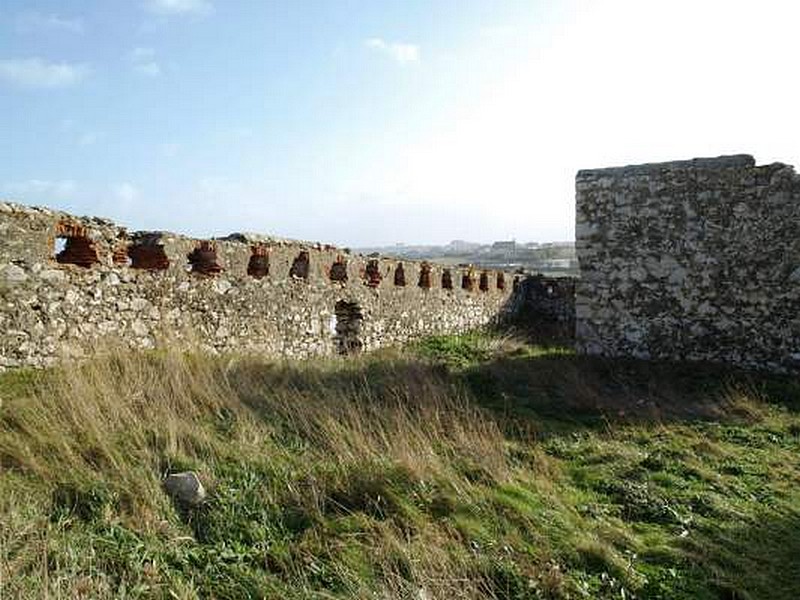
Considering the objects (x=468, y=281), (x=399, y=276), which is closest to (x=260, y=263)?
(x=399, y=276)

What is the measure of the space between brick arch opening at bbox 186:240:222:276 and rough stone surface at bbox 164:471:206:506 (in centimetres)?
438

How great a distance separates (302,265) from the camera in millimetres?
9945

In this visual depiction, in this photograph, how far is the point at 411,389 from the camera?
6613mm

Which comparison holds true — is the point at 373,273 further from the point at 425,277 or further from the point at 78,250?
the point at 78,250

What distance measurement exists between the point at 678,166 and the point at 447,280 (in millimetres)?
6504

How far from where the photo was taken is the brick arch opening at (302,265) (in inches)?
387

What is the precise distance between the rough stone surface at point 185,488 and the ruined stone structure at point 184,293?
2662 millimetres

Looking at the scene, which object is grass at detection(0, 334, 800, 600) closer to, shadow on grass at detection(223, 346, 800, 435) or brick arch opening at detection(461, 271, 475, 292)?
shadow on grass at detection(223, 346, 800, 435)

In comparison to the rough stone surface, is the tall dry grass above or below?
above

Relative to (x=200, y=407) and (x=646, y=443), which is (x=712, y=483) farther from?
(x=200, y=407)

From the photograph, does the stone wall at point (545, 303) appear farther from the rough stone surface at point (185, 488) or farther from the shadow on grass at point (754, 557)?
the rough stone surface at point (185, 488)

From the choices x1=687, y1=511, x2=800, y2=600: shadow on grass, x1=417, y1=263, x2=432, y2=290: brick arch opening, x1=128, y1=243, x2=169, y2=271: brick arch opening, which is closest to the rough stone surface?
x1=687, y1=511, x2=800, y2=600: shadow on grass

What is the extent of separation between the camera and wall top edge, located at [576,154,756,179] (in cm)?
857

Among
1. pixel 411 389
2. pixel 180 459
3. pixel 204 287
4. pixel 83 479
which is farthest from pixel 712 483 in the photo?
pixel 204 287
